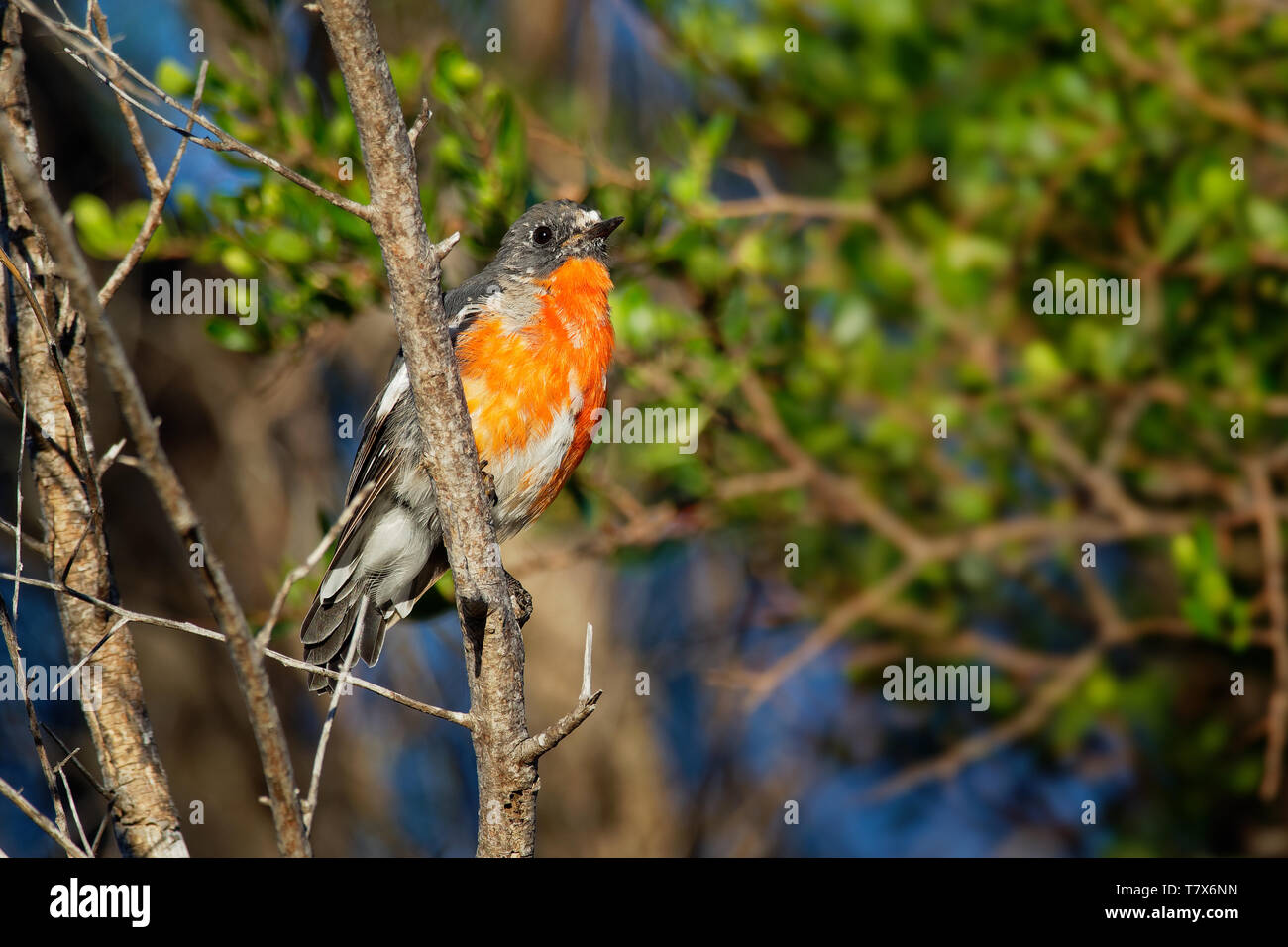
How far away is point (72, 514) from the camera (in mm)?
3158

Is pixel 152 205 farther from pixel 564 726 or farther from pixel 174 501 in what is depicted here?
pixel 564 726

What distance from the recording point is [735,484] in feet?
16.2

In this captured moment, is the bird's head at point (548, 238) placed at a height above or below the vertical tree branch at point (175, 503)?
above

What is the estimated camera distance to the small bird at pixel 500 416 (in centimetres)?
426

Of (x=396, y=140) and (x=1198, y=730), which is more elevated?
(x=396, y=140)

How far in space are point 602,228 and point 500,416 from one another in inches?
38.0

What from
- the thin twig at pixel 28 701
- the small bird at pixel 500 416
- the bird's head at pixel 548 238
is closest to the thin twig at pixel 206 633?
the thin twig at pixel 28 701

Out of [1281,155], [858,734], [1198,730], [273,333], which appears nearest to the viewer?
[273,333]

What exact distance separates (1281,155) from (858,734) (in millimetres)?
3698

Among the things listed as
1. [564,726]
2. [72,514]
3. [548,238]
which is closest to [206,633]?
[564,726]

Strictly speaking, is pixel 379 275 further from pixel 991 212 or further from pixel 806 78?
pixel 991 212

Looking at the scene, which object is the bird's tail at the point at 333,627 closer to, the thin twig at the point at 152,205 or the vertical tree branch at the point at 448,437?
the vertical tree branch at the point at 448,437
